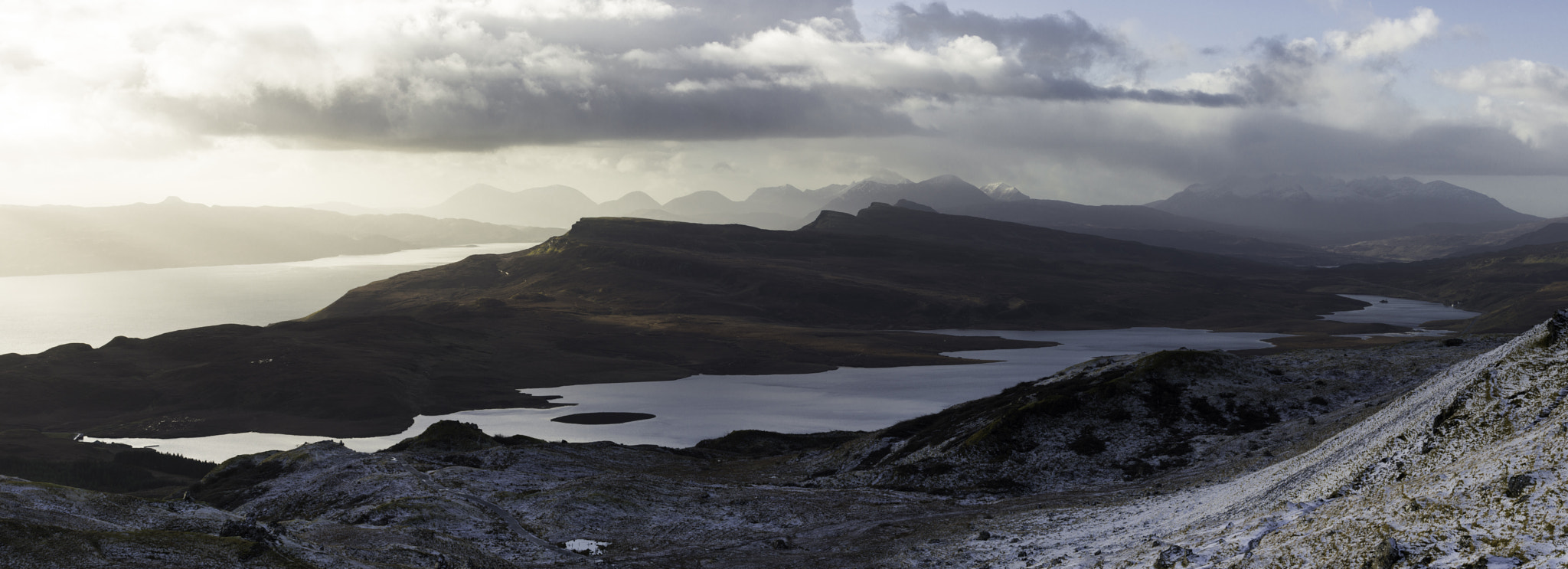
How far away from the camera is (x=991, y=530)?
43.6 m

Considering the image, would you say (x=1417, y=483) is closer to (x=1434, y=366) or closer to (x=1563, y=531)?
(x=1563, y=531)

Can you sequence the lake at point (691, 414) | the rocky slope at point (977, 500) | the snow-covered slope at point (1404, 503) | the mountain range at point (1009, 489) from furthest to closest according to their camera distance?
the lake at point (691, 414)
the mountain range at point (1009, 489)
the rocky slope at point (977, 500)
the snow-covered slope at point (1404, 503)

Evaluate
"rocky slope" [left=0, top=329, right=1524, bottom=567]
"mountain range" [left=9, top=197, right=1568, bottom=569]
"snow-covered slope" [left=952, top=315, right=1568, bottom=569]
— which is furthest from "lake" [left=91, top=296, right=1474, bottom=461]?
"snow-covered slope" [left=952, top=315, right=1568, bottom=569]

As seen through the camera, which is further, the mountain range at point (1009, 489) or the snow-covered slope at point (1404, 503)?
the mountain range at point (1009, 489)

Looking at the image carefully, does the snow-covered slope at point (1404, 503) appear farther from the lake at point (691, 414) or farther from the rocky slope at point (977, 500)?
the lake at point (691, 414)

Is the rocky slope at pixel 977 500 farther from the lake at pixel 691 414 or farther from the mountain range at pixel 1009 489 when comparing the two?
the lake at pixel 691 414

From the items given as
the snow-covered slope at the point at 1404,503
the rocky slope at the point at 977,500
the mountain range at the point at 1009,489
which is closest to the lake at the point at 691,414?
the mountain range at the point at 1009,489

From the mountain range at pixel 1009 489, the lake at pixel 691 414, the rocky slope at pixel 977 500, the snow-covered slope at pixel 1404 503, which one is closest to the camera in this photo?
the snow-covered slope at pixel 1404 503

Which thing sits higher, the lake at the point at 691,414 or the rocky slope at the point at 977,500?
the rocky slope at the point at 977,500

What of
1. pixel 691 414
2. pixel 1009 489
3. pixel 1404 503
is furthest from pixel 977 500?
pixel 691 414

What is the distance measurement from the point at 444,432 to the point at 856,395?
113m

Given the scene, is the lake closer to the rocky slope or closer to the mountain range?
the mountain range

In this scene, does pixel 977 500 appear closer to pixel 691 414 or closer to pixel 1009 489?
pixel 1009 489

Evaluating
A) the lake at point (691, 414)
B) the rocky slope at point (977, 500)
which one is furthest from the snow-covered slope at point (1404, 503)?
the lake at point (691, 414)
